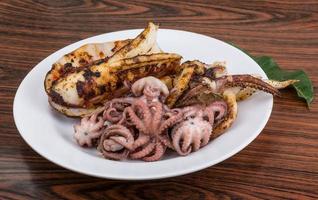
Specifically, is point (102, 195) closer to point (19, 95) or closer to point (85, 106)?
point (85, 106)

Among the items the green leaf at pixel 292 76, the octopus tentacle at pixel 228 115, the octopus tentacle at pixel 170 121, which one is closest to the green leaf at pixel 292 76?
the green leaf at pixel 292 76

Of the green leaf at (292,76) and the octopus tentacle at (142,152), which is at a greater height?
the green leaf at (292,76)

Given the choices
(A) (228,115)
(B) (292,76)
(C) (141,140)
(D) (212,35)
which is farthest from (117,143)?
(D) (212,35)

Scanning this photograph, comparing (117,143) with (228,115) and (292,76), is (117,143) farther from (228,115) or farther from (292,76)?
(292,76)

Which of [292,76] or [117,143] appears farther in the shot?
[292,76]

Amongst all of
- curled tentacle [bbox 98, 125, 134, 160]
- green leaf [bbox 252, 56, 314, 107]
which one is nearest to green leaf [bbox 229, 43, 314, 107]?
green leaf [bbox 252, 56, 314, 107]

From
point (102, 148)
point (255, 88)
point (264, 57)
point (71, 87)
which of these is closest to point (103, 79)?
point (71, 87)

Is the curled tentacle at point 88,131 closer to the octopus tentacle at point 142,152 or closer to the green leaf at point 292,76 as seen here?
the octopus tentacle at point 142,152
